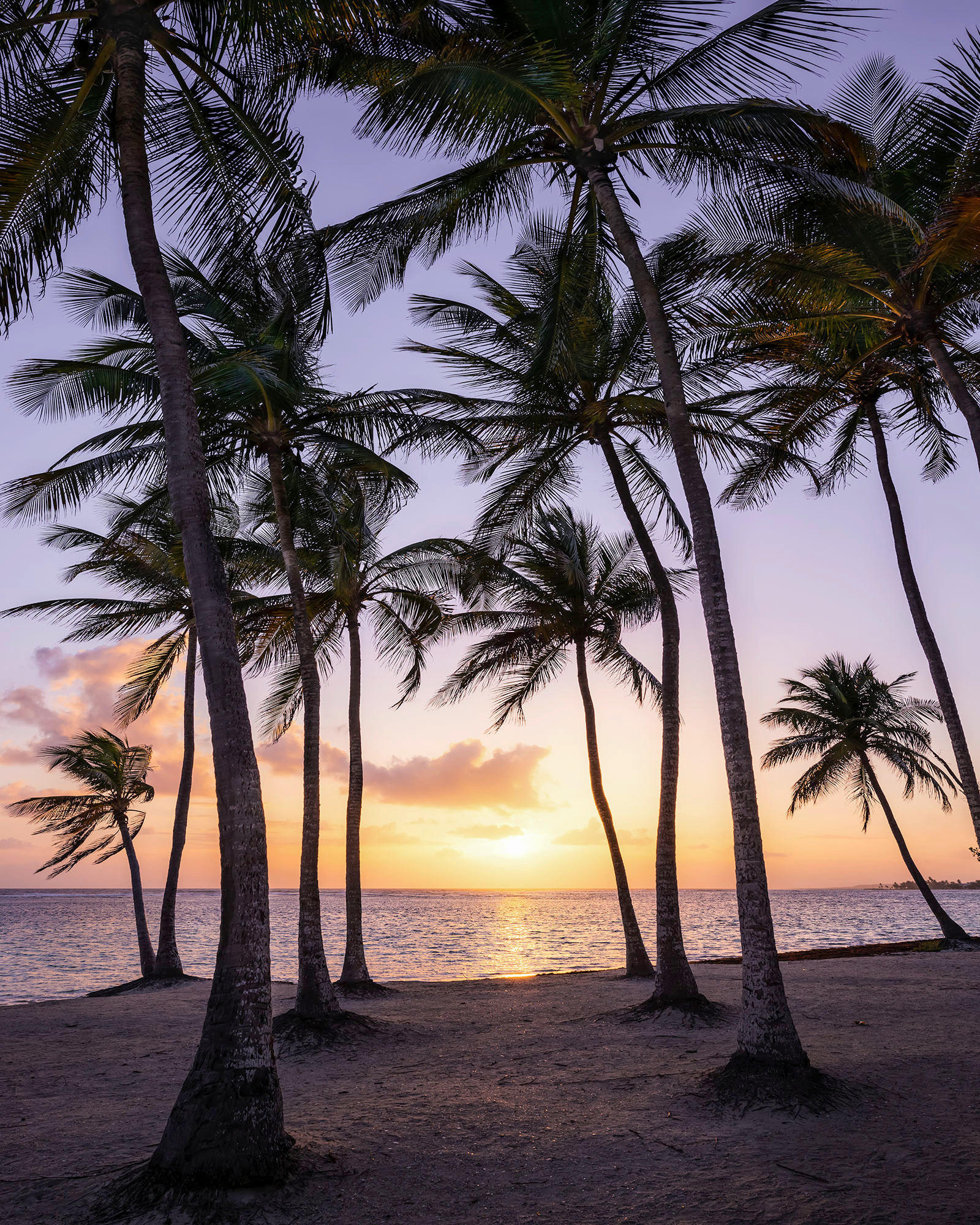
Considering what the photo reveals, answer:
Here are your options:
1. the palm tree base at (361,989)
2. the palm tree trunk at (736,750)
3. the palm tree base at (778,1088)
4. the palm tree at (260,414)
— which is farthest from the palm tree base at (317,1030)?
the palm tree trunk at (736,750)

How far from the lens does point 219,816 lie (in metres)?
5.59

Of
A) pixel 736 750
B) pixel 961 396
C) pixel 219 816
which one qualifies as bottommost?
pixel 219 816

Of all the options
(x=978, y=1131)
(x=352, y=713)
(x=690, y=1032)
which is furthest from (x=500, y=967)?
(x=978, y=1131)

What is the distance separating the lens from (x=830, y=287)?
10.1 metres

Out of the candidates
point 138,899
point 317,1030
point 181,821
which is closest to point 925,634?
point 317,1030

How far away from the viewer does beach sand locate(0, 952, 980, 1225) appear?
4867 mm

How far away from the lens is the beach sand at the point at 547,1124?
4867 millimetres

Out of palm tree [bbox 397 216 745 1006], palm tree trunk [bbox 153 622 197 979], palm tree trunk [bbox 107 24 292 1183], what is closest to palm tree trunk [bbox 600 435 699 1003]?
palm tree [bbox 397 216 745 1006]

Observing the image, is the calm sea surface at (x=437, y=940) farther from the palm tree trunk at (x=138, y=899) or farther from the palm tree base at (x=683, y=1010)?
the palm tree base at (x=683, y=1010)

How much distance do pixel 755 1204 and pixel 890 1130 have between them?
1.72 meters

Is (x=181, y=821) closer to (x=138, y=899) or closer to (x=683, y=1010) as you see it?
(x=138, y=899)

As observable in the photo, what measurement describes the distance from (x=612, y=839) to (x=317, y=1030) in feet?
27.3

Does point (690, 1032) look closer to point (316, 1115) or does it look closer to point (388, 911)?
point (316, 1115)

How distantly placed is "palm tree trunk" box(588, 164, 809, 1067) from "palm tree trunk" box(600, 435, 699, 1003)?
13.4 ft
